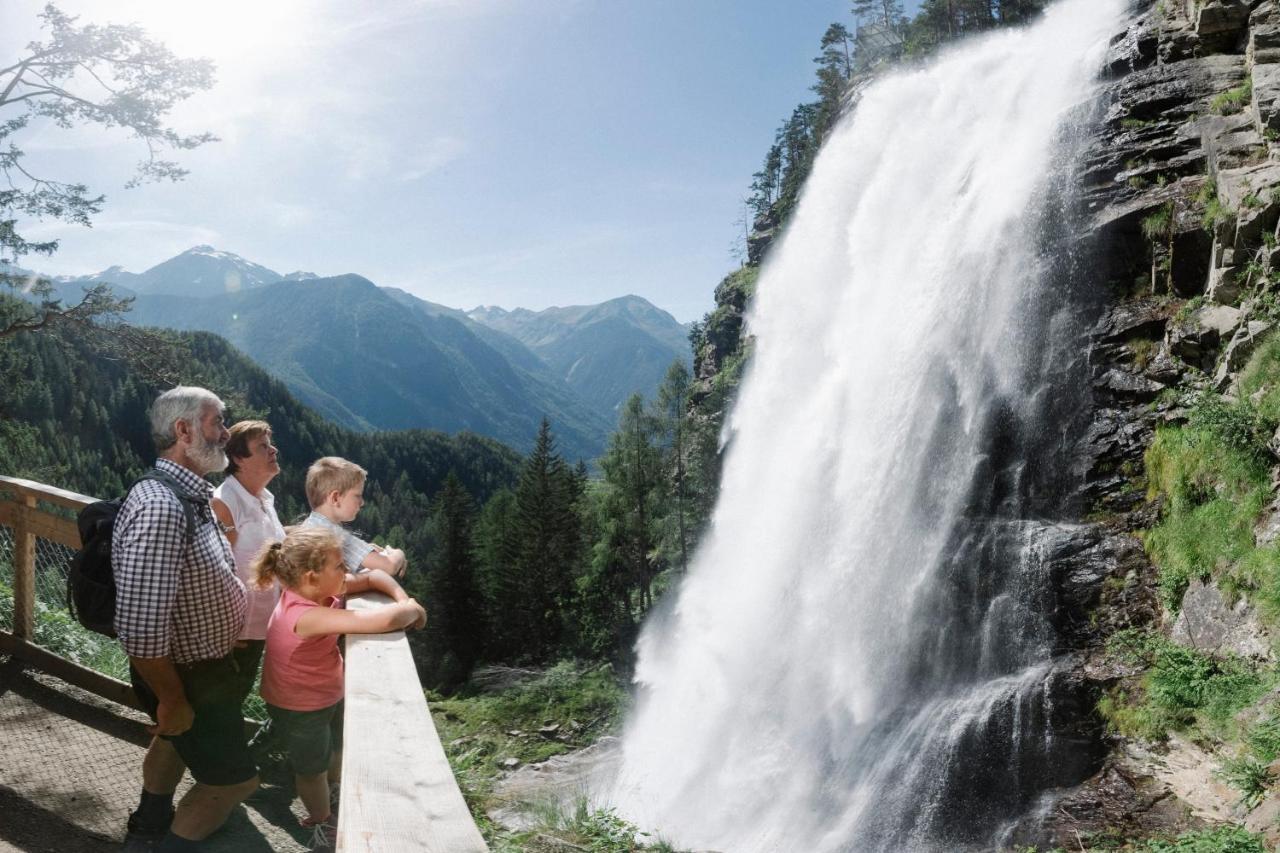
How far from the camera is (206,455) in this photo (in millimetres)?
3318

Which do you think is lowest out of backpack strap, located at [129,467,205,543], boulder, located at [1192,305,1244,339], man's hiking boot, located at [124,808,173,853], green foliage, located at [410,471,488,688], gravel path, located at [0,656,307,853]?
green foliage, located at [410,471,488,688]

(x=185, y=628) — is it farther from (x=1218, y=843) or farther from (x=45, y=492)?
(x=1218, y=843)

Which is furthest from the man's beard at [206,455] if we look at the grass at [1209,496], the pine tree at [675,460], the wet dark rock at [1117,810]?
the pine tree at [675,460]

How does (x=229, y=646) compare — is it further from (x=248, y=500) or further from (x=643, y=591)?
(x=643, y=591)

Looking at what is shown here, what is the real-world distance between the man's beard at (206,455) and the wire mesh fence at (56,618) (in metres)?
3.55

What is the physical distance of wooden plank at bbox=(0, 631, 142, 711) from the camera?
4.84 m

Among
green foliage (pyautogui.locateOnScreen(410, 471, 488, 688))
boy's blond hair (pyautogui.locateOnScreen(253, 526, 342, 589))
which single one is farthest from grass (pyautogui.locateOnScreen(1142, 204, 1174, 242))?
green foliage (pyautogui.locateOnScreen(410, 471, 488, 688))

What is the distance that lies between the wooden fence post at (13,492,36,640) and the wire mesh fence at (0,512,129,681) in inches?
5.8

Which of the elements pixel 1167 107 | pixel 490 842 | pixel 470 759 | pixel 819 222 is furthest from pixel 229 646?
pixel 819 222

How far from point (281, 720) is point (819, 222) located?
88.7 ft

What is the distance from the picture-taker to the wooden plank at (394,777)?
152 cm

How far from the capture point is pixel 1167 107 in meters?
14.4

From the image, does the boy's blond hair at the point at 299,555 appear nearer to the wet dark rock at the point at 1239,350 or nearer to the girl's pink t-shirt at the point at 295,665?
the girl's pink t-shirt at the point at 295,665

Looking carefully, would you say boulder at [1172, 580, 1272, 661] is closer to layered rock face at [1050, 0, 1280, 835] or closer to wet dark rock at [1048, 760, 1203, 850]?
layered rock face at [1050, 0, 1280, 835]
